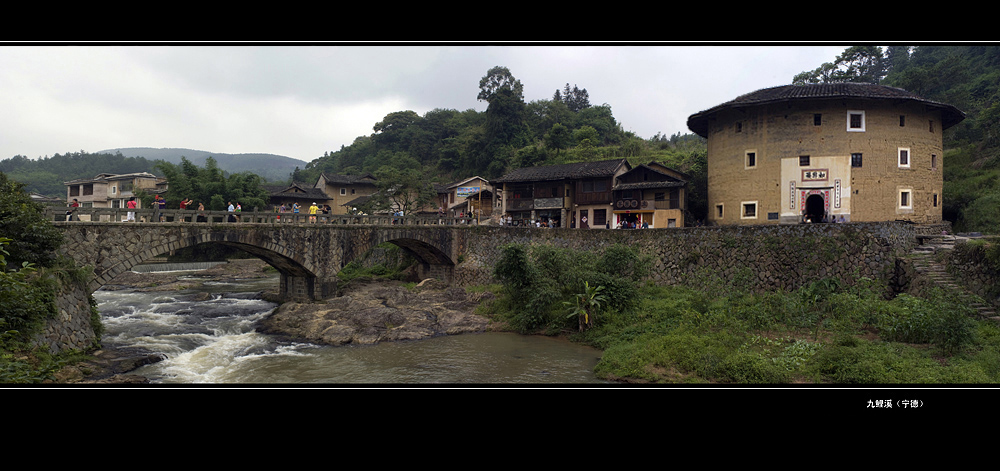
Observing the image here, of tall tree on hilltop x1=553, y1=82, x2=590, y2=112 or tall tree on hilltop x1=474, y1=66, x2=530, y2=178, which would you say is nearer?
tall tree on hilltop x1=474, y1=66, x2=530, y2=178

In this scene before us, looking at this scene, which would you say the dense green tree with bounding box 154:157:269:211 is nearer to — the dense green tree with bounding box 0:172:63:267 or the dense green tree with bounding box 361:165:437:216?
the dense green tree with bounding box 361:165:437:216

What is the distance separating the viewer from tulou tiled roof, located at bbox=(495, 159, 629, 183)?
4119cm

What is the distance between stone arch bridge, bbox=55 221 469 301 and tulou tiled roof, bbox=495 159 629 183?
34.9 ft

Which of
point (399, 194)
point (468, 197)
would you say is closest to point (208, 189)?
point (399, 194)

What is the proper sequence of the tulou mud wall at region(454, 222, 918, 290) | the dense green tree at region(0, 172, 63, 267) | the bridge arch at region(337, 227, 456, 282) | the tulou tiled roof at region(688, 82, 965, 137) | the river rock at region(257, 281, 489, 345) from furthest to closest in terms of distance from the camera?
the bridge arch at region(337, 227, 456, 282) < the tulou tiled roof at region(688, 82, 965, 137) < the river rock at region(257, 281, 489, 345) < the tulou mud wall at region(454, 222, 918, 290) < the dense green tree at region(0, 172, 63, 267)

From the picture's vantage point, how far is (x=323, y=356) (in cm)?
2047

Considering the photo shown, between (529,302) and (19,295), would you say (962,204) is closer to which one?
(529,302)

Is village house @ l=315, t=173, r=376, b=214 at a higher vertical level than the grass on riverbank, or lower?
higher

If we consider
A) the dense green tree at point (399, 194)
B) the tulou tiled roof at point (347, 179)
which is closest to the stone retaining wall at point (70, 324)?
the dense green tree at point (399, 194)

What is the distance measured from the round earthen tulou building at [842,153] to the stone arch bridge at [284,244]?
67.1 feet

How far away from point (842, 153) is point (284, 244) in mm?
32788

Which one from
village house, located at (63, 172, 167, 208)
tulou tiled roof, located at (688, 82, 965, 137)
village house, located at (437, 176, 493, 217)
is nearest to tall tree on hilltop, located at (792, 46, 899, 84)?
tulou tiled roof, located at (688, 82, 965, 137)

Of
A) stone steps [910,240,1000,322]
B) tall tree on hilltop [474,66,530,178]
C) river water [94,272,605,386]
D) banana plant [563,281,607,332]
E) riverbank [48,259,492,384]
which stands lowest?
river water [94,272,605,386]

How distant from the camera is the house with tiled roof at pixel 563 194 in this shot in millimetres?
41500
